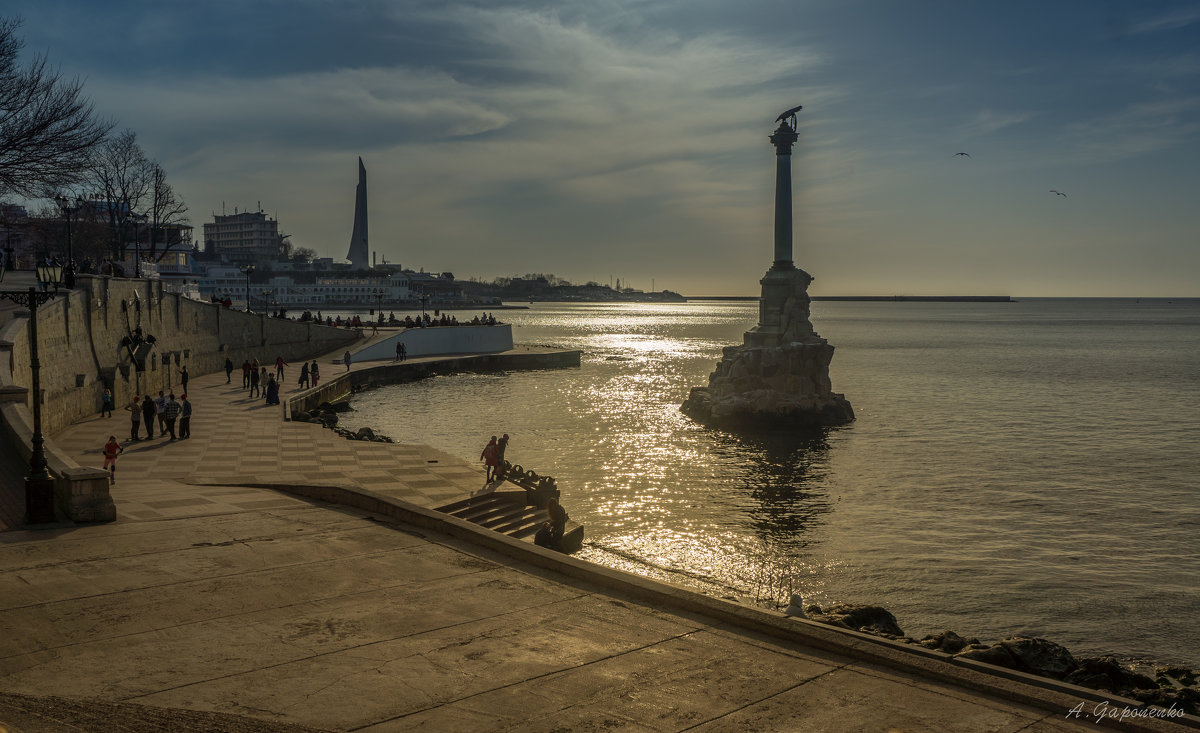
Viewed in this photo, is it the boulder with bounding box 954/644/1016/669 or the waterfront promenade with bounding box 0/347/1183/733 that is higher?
the waterfront promenade with bounding box 0/347/1183/733

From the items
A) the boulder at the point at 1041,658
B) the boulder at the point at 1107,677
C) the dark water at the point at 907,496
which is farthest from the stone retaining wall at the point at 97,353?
the boulder at the point at 1107,677

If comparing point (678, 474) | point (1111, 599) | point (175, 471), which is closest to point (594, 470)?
point (678, 474)

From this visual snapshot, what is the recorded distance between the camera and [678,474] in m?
30.7

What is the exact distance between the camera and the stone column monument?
141 ft

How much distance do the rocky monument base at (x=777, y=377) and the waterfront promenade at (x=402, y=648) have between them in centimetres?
3061

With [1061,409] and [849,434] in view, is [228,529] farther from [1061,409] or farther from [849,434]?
[1061,409]

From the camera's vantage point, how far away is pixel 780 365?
4450 cm

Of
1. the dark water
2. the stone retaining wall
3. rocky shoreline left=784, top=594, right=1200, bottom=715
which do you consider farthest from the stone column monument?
rocky shoreline left=784, top=594, right=1200, bottom=715

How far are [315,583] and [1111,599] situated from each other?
1703 cm

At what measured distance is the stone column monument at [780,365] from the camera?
43.0m

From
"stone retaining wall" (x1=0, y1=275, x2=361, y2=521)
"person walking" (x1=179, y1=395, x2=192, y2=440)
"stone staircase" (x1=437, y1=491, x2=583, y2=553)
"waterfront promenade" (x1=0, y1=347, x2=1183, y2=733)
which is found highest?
"stone retaining wall" (x1=0, y1=275, x2=361, y2=521)

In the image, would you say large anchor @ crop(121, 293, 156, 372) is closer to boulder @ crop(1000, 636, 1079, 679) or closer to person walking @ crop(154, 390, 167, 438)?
person walking @ crop(154, 390, 167, 438)

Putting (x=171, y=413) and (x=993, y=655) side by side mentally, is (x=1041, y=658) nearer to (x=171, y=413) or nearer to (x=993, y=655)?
(x=993, y=655)

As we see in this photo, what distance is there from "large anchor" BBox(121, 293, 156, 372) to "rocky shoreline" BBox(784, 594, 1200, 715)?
91.9 ft
